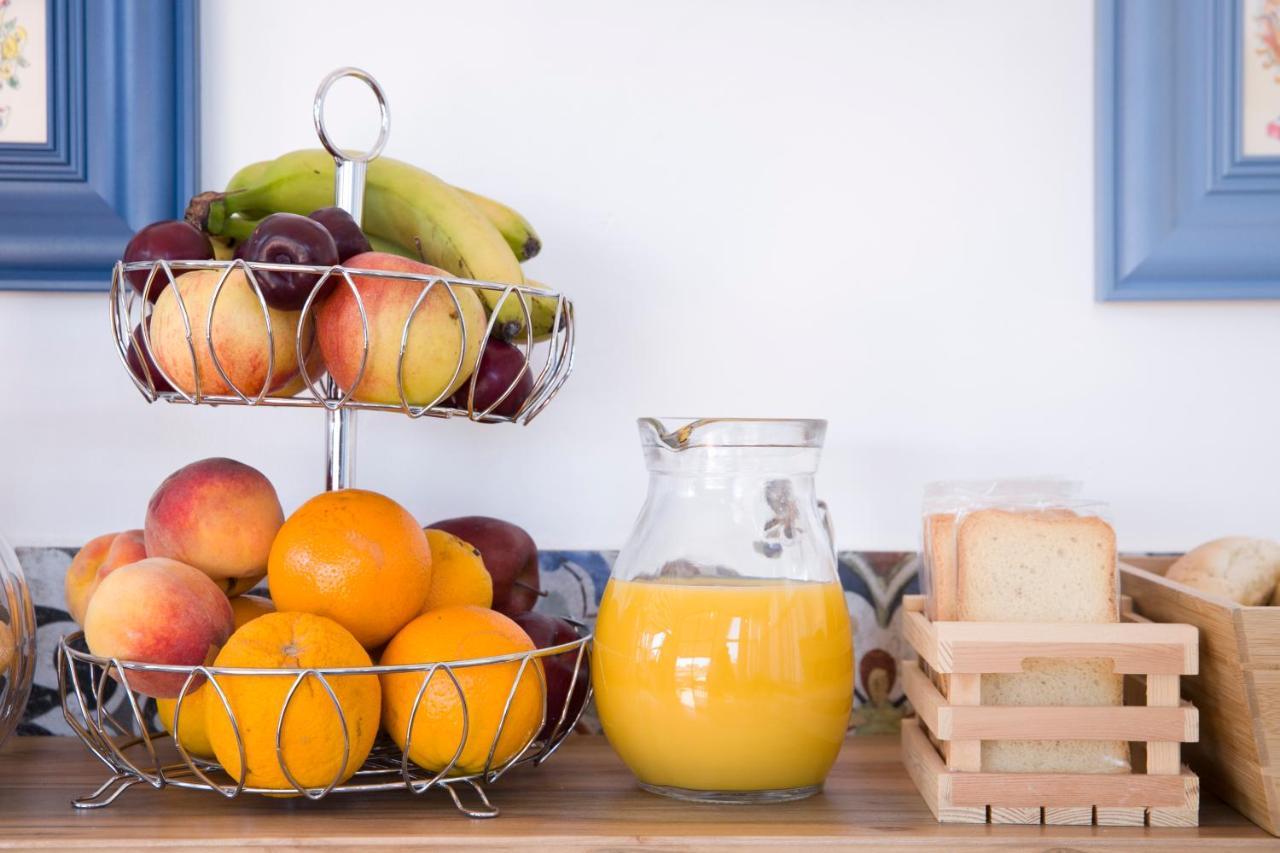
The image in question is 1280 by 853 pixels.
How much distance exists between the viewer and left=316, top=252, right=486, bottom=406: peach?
66 centimetres

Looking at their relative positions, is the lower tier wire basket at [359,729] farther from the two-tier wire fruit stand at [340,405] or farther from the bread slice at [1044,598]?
the bread slice at [1044,598]

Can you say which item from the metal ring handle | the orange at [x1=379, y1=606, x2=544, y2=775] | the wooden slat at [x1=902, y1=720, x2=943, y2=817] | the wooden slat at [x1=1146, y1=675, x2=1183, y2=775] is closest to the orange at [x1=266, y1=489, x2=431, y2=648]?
the orange at [x1=379, y1=606, x2=544, y2=775]

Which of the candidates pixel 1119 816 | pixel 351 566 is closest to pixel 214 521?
pixel 351 566

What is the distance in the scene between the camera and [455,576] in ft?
2.49

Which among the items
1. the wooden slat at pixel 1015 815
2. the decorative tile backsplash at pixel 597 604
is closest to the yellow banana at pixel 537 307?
the decorative tile backsplash at pixel 597 604

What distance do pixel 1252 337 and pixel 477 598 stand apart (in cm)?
69

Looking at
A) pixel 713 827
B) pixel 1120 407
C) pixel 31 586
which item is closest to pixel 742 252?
pixel 1120 407

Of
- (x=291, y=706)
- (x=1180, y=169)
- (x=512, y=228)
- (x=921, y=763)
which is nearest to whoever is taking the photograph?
(x=291, y=706)

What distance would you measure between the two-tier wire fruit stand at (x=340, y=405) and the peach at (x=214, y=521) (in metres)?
0.06

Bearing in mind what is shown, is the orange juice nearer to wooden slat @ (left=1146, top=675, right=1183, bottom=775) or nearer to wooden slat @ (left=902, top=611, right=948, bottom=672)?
wooden slat @ (left=902, top=611, right=948, bottom=672)

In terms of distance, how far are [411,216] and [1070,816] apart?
0.59 metres

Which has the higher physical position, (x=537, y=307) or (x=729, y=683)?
(x=537, y=307)

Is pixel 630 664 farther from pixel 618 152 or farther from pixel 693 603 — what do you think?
pixel 618 152

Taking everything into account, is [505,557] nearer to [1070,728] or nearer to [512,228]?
[512,228]
